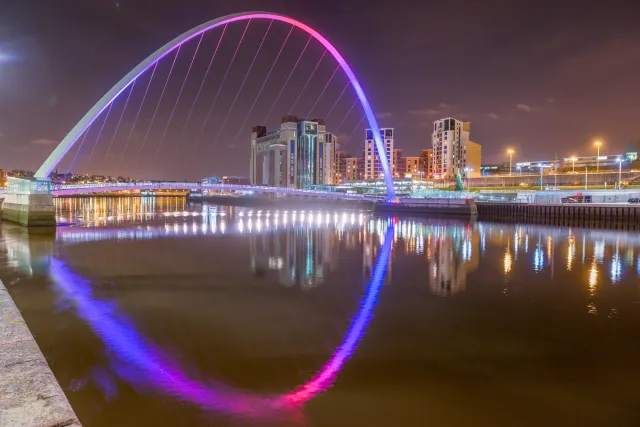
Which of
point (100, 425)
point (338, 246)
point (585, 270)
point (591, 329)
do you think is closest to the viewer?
point (100, 425)

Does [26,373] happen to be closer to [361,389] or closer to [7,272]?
[361,389]

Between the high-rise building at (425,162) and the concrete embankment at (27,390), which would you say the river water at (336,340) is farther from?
the high-rise building at (425,162)

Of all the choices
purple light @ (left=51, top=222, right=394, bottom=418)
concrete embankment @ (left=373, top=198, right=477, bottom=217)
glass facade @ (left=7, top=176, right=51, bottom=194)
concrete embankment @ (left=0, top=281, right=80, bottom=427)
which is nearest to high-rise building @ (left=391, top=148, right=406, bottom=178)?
concrete embankment @ (left=373, top=198, right=477, bottom=217)

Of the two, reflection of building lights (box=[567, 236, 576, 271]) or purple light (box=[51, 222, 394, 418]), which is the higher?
purple light (box=[51, 222, 394, 418])

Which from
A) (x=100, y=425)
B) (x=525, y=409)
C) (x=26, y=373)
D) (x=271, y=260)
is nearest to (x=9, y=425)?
(x=26, y=373)

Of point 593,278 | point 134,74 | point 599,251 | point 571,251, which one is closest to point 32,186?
point 134,74

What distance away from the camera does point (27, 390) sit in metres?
3.63

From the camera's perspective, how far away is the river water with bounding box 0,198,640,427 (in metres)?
4.86

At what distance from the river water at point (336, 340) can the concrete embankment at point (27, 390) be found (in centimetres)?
79

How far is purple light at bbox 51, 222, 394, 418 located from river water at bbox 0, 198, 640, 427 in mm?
25

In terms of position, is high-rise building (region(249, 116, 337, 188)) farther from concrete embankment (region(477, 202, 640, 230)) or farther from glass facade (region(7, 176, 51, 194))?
glass facade (region(7, 176, 51, 194))

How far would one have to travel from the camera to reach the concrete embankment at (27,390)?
3.19m

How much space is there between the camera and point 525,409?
486cm

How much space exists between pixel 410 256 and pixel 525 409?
12.1 meters
